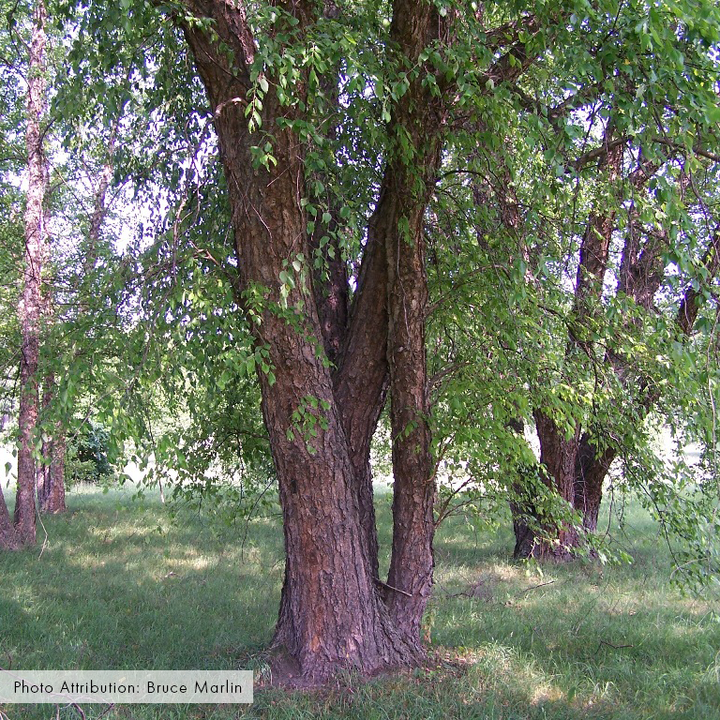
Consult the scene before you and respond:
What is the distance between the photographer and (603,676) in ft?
15.8

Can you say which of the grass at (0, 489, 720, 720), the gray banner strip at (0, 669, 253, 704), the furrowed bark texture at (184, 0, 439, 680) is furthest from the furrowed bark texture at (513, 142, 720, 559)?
the gray banner strip at (0, 669, 253, 704)

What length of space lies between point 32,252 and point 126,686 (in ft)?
20.6

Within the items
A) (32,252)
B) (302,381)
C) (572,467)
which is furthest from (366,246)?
(32,252)

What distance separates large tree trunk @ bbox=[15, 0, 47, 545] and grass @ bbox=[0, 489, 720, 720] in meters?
0.76

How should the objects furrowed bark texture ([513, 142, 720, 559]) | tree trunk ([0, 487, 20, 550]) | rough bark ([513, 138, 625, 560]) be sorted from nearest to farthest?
furrowed bark texture ([513, 142, 720, 559]) < rough bark ([513, 138, 625, 560]) < tree trunk ([0, 487, 20, 550])

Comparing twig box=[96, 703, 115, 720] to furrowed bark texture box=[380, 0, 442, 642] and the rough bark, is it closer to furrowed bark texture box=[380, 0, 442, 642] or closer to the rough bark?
furrowed bark texture box=[380, 0, 442, 642]

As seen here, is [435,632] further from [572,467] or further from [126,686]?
[572,467]

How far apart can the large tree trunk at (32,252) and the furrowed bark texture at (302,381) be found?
5240mm

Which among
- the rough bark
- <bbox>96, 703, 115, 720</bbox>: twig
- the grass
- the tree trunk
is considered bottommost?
the grass

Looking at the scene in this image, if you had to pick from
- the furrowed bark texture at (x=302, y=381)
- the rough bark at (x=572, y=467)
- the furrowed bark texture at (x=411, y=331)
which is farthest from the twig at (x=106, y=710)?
the rough bark at (x=572, y=467)

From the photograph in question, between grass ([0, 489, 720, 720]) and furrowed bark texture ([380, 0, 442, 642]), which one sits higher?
furrowed bark texture ([380, 0, 442, 642])

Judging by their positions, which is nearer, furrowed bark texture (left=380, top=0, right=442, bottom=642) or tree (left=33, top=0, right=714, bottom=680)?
tree (left=33, top=0, right=714, bottom=680)

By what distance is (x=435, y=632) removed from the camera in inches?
229

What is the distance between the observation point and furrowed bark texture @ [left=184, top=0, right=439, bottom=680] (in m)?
3.96
